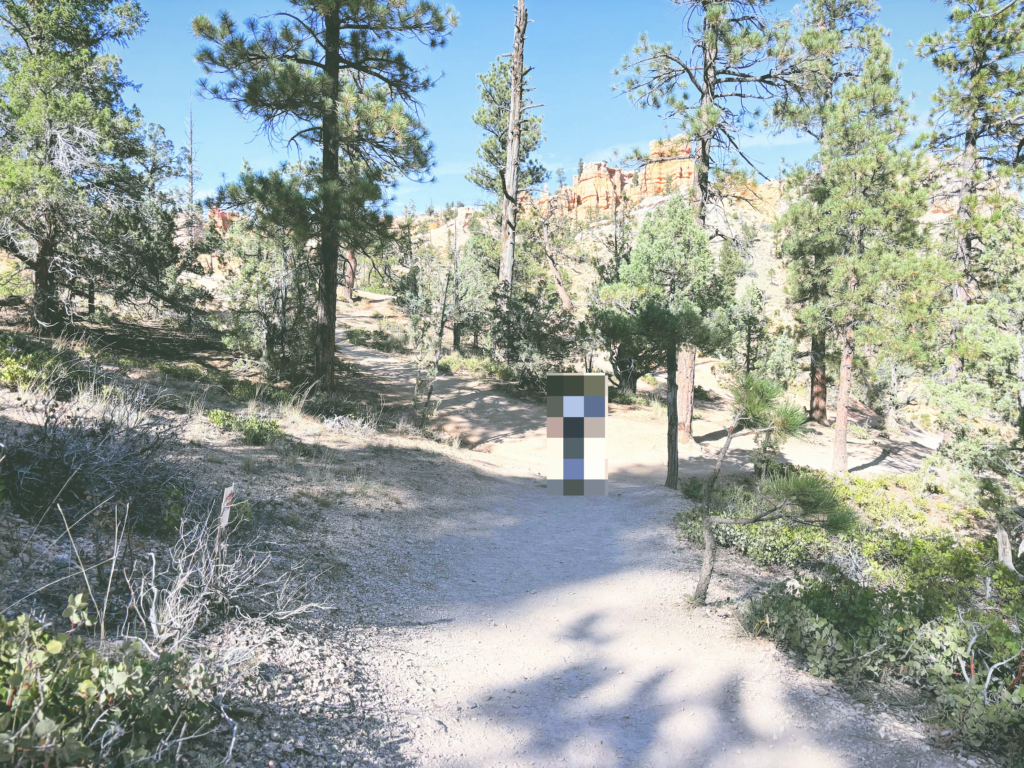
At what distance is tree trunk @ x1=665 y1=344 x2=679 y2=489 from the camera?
10219 mm

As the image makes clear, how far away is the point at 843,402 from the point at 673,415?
7.09m

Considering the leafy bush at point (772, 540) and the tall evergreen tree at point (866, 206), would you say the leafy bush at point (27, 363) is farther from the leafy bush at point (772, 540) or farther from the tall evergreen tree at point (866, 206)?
the tall evergreen tree at point (866, 206)

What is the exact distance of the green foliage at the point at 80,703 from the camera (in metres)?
1.87

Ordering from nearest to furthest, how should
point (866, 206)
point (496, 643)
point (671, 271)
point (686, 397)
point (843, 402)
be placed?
point (496, 643) < point (671, 271) < point (866, 206) < point (843, 402) < point (686, 397)

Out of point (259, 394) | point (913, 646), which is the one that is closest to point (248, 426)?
point (259, 394)

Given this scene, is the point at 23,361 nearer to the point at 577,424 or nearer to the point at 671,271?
the point at 577,424

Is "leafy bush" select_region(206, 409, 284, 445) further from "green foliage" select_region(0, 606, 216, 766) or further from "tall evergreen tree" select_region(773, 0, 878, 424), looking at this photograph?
"tall evergreen tree" select_region(773, 0, 878, 424)

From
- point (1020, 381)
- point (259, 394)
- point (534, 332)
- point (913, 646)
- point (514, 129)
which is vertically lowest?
point (913, 646)

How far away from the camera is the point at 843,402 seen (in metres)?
15.0

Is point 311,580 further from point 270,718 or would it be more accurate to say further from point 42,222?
point 42,222

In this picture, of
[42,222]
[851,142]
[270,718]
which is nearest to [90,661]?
[270,718]

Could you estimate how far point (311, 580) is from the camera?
4.88 meters

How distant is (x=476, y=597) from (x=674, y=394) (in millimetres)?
6041

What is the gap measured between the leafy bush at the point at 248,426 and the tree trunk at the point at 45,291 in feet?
18.2
